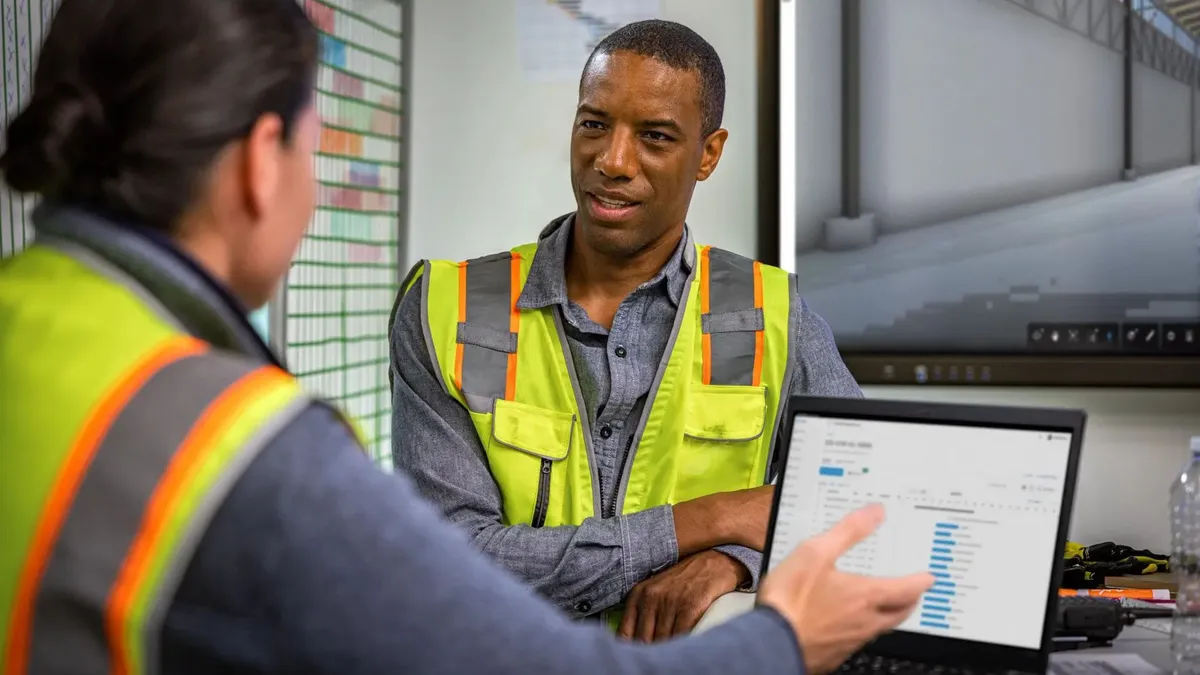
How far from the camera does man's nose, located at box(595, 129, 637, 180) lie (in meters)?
1.99

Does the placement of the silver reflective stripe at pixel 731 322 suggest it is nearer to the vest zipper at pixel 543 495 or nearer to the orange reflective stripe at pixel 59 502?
the vest zipper at pixel 543 495

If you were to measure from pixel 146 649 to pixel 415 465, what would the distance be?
117cm

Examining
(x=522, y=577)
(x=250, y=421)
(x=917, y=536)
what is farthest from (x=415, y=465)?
(x=250, y=421)

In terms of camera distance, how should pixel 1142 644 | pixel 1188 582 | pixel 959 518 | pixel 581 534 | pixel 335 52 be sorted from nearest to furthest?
pixel 959 518 < pixel 1142 644 < pixel 1188 582 < pixel 581 534 < pixel 335 52

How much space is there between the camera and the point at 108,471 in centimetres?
75

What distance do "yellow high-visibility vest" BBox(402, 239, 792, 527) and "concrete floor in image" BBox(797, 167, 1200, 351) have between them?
67cm

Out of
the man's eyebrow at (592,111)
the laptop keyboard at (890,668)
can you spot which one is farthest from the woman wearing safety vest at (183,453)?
the man's eyebrow at (592,111)

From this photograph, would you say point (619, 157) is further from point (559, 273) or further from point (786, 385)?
point (786, 385)

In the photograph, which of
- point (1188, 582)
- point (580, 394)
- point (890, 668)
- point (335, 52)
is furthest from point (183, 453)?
point (335, 52)

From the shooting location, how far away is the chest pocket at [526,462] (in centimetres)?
192

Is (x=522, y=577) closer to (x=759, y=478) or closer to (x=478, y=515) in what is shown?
(x=478, y=515)

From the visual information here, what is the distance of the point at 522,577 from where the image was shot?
5.95ft

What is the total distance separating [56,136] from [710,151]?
1429 millimetres

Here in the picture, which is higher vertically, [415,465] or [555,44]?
[555,44]
